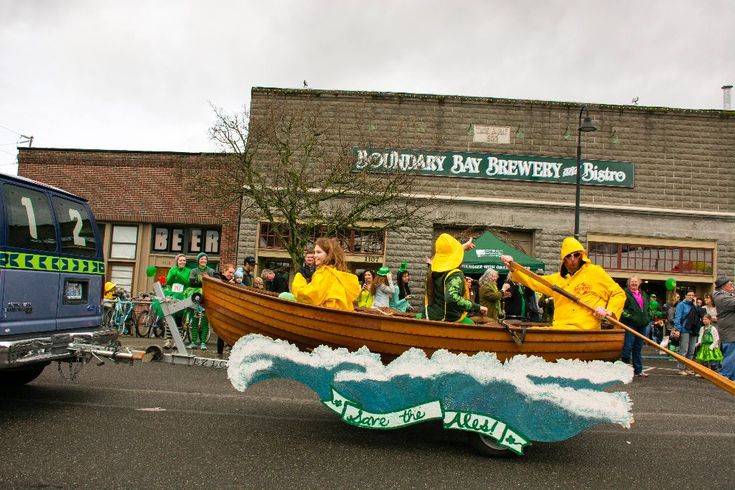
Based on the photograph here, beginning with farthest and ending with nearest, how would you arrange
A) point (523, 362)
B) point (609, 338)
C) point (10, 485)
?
point (609, 338)
point (523, 362)
point (10, 485)

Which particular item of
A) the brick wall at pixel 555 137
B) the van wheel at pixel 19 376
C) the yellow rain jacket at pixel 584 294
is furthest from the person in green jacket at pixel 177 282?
the brick wall at pixel 555 137

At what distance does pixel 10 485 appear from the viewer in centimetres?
383

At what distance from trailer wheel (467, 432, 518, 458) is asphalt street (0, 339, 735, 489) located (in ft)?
0.21

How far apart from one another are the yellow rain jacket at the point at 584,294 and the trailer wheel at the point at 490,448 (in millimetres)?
1338

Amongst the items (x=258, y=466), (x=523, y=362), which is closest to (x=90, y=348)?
(x=258, y=466)

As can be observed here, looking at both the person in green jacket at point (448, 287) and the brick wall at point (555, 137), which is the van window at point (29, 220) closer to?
the person in green jacket at point (448, 287)

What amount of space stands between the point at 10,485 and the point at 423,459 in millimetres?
2997

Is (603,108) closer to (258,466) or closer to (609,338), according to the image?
(609,338)

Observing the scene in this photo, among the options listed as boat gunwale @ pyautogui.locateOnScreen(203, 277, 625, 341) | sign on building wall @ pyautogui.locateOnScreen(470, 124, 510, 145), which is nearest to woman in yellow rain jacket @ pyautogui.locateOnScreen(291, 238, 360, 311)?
boat gunwale @ pyautogui.locateOnScreen(203, 277, 625, 341)

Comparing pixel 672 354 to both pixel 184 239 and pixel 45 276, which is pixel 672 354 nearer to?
pixel 45 276

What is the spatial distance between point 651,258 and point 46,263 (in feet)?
60.8

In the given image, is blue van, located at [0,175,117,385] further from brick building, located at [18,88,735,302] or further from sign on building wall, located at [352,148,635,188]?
sign on building wall, located at [352,148,635,188]

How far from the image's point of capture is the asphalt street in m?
4.18

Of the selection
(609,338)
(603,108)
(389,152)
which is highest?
(603,108)
